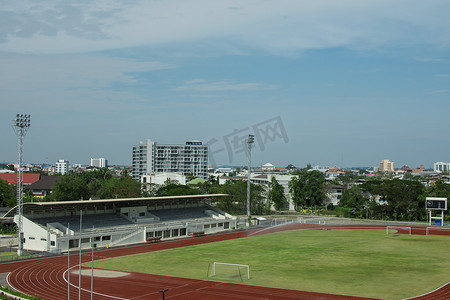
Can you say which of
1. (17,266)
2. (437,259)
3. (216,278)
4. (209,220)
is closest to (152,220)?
(209,220)

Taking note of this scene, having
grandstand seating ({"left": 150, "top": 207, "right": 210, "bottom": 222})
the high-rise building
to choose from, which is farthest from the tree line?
the high-rise building

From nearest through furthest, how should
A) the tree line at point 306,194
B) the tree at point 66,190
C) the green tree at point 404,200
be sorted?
the green tree at point 404,200 < the tree line at point 306,194 < the tree at point 66,190

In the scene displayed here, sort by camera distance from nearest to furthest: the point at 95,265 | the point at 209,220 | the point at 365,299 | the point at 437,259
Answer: the point at 365,299, the point at 95,265, the point at 437,259, the point at 209,220

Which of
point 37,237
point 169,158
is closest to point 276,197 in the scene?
point 37,237

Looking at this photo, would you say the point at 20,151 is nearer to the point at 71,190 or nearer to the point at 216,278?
the point at 216,278

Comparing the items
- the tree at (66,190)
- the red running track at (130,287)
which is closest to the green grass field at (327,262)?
the red running track at (130,287)

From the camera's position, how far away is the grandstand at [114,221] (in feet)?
164

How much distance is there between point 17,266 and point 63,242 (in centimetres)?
889

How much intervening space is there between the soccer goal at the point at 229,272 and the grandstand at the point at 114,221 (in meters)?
15.1

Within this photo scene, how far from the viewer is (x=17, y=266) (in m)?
40.2

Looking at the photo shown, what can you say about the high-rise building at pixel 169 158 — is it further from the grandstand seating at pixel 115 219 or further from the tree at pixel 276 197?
the grandstand seating at pixel 115 219

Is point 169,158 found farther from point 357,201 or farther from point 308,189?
point 357,201

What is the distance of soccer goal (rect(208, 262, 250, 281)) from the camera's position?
35625 mm

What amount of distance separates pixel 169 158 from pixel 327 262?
516 ft
